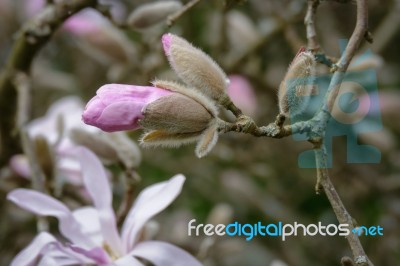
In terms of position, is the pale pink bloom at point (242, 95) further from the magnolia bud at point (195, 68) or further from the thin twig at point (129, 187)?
the magnolia bud at point (195, 68)

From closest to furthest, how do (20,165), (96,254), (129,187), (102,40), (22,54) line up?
1. (96,254)
2. (129,187)
3. (22,54)
4. (20,165)
5. (102,40)

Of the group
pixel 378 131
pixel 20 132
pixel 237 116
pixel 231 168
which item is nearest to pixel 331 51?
pixel 378 131

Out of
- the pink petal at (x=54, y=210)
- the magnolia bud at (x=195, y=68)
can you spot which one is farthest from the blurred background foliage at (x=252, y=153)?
the magnolia bud at (x=195, y=68)

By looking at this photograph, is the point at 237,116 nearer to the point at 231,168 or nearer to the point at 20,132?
the point at 20,132

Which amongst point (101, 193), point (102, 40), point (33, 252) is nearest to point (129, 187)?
point (101, 193)

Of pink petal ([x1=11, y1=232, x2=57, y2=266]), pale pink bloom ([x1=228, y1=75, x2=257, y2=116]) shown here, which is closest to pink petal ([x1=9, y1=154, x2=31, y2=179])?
pink petal ([x1=11, y1=232, x2=57, y2=266])

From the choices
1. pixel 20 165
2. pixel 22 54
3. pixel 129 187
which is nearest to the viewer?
pixel 129 187

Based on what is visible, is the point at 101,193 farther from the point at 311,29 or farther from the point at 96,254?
the point at 311,29

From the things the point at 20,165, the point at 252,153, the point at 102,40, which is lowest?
the point at 252,153
